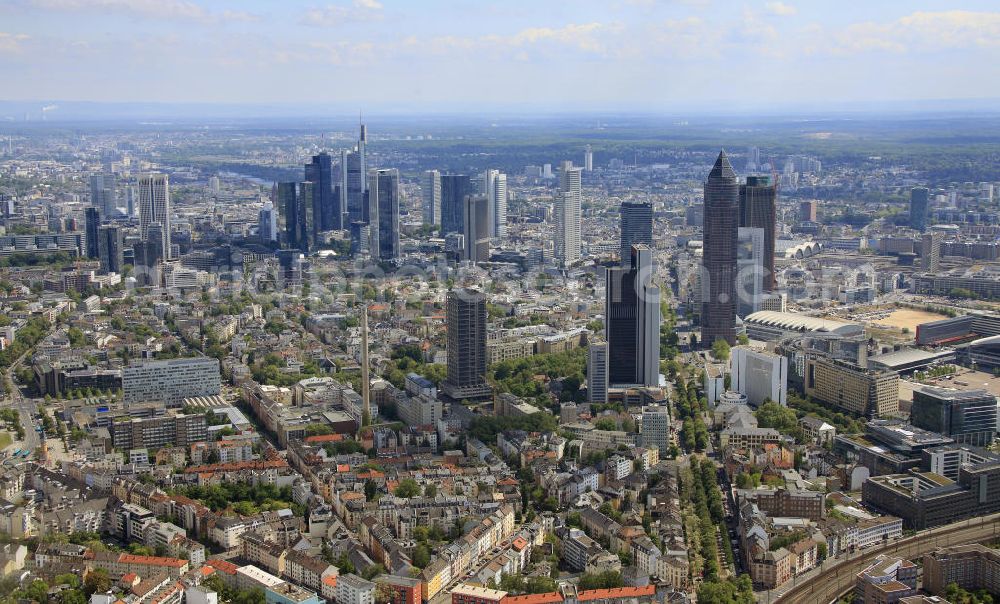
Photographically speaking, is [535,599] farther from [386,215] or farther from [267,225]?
[267,225]

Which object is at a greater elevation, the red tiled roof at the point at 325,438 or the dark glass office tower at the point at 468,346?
the dark glass office tower at the point at 468,346

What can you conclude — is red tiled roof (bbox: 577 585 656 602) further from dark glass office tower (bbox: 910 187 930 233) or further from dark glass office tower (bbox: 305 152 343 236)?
dark glass office tower (bbox: 910 187 930 233)

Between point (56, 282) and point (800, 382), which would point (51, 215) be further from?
point (800, 382)

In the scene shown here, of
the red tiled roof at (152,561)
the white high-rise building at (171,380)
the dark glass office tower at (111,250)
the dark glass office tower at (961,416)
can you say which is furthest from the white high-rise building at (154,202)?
the dark glass office tower at (961,416)

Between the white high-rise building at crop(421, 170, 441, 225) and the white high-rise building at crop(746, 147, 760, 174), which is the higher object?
the white high-rise building at crop(746, 147, 760, 174)

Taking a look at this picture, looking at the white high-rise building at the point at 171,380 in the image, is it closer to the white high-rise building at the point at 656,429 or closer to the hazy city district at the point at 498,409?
the hazy city district at the point at 498,409

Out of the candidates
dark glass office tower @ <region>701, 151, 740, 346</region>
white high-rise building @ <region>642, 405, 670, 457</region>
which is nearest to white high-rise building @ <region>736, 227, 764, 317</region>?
dark glass office tower @ <region>701, 151, 740, 346</region>
